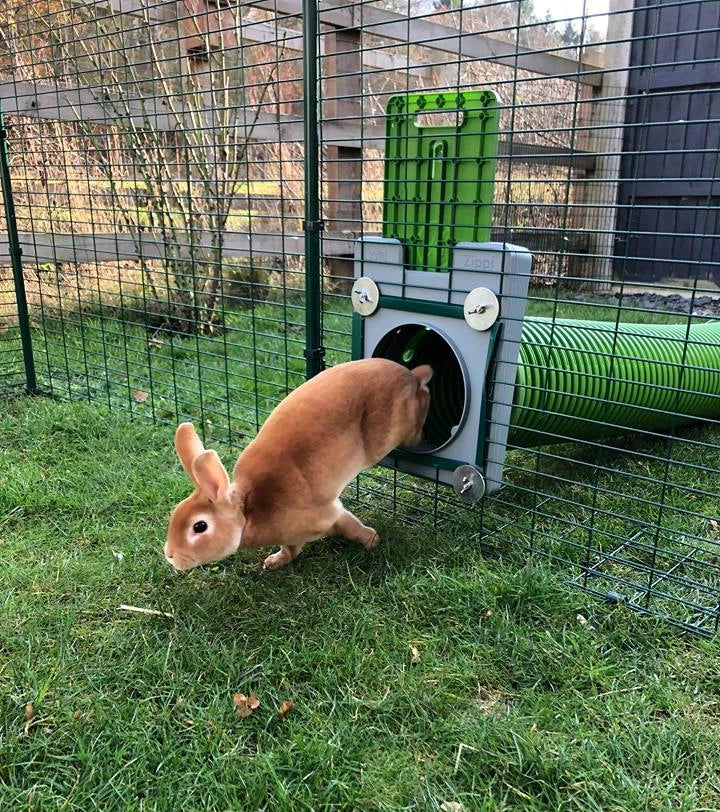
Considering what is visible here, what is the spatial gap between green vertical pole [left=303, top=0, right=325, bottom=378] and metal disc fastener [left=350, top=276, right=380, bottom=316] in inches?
7.2

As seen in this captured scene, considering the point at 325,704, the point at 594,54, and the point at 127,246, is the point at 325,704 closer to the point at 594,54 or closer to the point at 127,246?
the point at 127,246

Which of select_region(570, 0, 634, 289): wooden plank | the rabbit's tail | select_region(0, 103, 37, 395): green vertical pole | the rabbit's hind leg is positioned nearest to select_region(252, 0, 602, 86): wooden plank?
select_region(570, 0, 634, 289): wooden plank

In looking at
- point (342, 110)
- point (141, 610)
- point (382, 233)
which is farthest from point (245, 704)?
point (342, 110)

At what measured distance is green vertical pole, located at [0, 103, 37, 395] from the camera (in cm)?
373

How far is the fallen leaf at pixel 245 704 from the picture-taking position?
164 centimetres

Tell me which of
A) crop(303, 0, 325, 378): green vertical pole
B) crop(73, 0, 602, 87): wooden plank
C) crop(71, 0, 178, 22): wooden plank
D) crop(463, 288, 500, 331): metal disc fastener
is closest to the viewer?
crop(463, 288, 500, 331): metal disc fastener

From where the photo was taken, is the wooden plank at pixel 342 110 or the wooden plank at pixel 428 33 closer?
the wooden plank at pixel 428 33

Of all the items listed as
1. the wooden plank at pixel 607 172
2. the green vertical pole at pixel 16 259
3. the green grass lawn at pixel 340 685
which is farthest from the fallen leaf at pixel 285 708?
the wooden plank at pixel 607 172

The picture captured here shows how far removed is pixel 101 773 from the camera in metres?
1.47

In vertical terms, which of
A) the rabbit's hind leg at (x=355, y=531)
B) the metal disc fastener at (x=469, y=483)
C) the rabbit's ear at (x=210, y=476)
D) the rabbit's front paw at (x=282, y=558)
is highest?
the rabbit's ear at (x=210, y=476)

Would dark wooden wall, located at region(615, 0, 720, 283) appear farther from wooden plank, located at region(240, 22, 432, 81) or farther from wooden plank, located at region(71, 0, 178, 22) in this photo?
wooden plank, located at region(71, 0, 178, 22)

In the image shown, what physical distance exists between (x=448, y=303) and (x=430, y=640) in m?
1.01

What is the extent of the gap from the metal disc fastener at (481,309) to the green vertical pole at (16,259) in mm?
2759

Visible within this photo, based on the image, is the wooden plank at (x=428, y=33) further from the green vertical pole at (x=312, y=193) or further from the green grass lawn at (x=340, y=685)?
the green grass lawn at (x=340, y=685)
